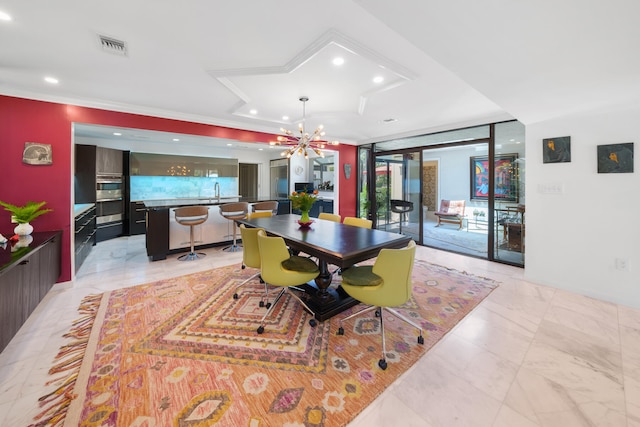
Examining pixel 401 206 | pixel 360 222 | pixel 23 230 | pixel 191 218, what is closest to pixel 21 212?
Answer: pixel 23 230

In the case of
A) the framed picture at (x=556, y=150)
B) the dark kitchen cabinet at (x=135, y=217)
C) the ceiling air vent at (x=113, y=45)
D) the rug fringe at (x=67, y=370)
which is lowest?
the rug fringe at (x=67, y=370)

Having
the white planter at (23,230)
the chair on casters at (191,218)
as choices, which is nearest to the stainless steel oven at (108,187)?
the chair on casters at (191,218)

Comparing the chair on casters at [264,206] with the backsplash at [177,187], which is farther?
the backsplash at [177,187]

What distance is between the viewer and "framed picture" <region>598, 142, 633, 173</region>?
274cm

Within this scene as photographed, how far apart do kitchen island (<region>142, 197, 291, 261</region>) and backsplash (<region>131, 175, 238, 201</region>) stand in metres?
2.43

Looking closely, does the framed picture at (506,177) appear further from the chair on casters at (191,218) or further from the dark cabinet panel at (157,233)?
the dark cabinet panel at (157,233)

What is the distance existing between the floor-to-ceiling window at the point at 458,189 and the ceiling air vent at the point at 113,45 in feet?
16.6

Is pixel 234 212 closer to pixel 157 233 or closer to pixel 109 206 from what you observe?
pixel 157 233

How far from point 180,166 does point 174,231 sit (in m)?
3.24

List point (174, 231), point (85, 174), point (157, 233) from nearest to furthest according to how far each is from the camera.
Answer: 1. point (157, 233)
2. point (174, 231)
3. point (85, 174)

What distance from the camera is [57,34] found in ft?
6.50

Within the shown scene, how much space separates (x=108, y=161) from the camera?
19.3ft

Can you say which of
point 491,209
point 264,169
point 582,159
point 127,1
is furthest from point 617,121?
point 264,169

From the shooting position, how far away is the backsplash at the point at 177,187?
672 centimetres
